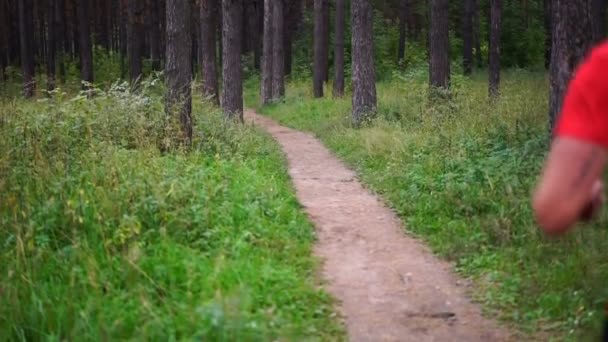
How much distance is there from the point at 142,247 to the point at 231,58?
13381mm

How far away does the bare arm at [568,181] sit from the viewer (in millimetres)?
1890

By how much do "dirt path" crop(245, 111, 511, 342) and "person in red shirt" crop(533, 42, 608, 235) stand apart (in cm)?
360

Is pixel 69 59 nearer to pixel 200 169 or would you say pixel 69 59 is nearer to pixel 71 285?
pixel 200 169

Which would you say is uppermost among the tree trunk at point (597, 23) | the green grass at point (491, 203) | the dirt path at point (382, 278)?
the tree trunk at point (597, 23)

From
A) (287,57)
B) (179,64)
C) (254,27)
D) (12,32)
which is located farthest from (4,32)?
(179,64)

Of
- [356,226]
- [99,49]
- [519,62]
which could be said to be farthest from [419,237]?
[99,49]

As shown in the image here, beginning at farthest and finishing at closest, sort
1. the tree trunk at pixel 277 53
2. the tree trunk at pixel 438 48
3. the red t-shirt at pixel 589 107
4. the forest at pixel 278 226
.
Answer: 1. the tree trunk at pixel 277 53
2. the tree trunk at pixel 438 48
3. the forest at pixel 278 226
4. the red t-shirt at pixel 589 107

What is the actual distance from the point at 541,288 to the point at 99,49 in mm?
45524

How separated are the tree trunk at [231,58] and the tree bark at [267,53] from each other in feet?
24.3

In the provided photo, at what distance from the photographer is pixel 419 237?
8.19 meters

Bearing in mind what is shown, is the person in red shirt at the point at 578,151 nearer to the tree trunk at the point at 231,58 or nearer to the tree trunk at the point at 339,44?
the tree trunk at the point at 231,58

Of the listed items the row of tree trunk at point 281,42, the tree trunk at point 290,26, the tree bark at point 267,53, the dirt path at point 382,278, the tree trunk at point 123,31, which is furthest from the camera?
the tree trunk at point 123,31

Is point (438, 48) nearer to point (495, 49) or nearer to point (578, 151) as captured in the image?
point (495, 49)

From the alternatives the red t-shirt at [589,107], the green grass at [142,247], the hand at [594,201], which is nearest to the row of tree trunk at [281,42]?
the green grass at [142,247]
